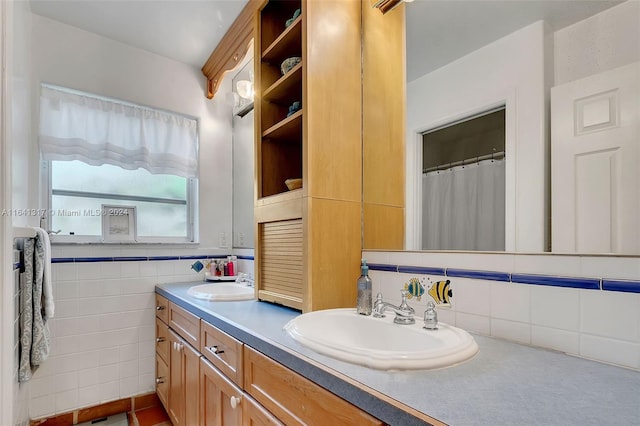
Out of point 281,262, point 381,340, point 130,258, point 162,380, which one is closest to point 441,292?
point 381,340

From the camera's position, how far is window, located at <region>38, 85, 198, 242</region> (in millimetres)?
2086

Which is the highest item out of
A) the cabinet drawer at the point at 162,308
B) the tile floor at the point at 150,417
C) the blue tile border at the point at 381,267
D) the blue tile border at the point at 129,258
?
the blue tile border at the point at 381,267

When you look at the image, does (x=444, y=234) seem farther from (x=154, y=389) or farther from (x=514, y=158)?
(x=154, y=389)

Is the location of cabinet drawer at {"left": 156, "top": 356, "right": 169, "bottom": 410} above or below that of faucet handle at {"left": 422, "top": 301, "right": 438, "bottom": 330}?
below

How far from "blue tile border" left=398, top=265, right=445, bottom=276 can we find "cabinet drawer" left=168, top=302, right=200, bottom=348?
943mm

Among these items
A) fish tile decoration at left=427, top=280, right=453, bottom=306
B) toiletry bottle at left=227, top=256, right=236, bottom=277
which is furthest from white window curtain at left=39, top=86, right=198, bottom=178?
fish tile decoration at left=427, top=280, right=453, bottom=306

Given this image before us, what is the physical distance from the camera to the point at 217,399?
133 centimetres

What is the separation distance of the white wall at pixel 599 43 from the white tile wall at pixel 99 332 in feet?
6.66

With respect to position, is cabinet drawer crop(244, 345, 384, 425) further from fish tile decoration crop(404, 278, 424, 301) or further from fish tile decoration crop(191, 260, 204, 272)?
fish tile decoration crop(191, 260, 204, 272)

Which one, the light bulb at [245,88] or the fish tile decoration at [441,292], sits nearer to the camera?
the fish tile decoration at [441,292]

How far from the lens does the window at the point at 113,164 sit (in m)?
2.09

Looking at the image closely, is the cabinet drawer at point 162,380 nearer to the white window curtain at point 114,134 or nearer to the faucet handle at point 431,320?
the white window curtain at point 114,134

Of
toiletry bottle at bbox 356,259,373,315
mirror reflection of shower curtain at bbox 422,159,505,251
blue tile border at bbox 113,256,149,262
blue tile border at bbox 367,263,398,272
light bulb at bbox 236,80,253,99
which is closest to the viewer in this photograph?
mirror reflection of shower curtain at bbox 422,159,505,251

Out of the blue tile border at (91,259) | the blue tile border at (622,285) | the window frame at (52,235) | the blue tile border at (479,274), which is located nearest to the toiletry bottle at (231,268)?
the window frame at (52,235)
